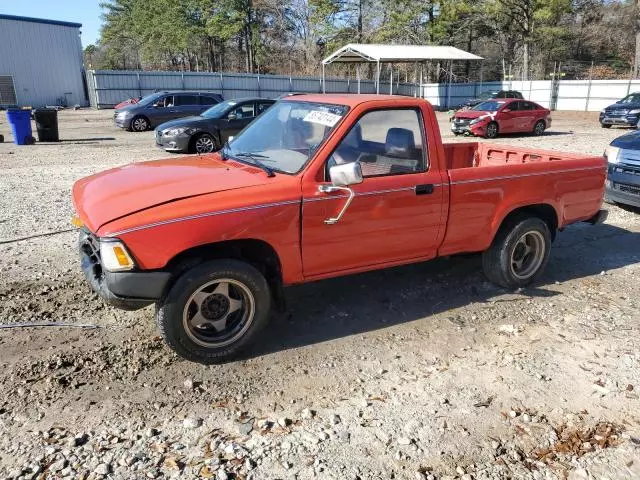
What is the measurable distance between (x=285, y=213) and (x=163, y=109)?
60.9 ft

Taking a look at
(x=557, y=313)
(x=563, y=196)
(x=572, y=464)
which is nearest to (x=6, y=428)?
(x=572, y=464)

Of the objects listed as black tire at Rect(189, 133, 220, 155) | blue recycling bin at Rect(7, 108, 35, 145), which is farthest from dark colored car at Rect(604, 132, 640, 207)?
blue recycling bin at Rect(7, 108, 35, 145)

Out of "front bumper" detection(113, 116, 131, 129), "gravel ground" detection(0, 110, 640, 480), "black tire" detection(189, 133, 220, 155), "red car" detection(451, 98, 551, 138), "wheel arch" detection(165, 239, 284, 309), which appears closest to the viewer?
"gravel ground" detection(0, 110, 640, 480)

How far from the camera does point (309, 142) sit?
13.6 feet

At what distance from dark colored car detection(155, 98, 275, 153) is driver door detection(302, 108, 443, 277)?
10.4m

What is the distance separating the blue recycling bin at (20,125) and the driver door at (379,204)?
635 inches

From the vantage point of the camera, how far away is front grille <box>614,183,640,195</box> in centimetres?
799

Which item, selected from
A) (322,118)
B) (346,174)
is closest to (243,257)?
(346,174)

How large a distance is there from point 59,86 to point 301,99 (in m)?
39.3

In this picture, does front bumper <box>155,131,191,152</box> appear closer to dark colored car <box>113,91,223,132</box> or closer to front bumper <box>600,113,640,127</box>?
dark colored car <box>113,91,223,132</box>

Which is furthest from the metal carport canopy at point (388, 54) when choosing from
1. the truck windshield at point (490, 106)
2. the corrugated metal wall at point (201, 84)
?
the truck windshield at point (490, 106)

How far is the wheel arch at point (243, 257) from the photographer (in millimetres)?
3602

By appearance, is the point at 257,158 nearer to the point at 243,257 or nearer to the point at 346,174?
the point at 243,257

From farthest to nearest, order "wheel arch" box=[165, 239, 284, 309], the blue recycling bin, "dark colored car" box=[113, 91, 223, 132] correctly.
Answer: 1. "dark colored car" box=[113, 91, 223, 132]
2. the blue recycling bin
3. "wheel arch" box=[165, 239, 284, 309]
